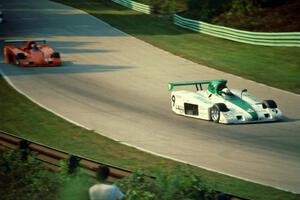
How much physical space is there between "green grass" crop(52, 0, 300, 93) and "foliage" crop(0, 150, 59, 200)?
16.2m

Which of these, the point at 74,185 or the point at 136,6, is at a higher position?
the point at 74,185

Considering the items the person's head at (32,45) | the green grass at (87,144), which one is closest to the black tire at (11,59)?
the person's head at (32,45)

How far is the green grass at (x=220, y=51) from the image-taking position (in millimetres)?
33344

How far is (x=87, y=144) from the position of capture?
21.1 meters

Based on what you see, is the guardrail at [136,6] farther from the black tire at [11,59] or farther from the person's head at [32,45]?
the person's head at [32,45]

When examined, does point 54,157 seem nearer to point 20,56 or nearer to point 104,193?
point 104,193

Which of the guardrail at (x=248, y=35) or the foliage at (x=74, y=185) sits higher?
the foliage at (x=74, y=185)

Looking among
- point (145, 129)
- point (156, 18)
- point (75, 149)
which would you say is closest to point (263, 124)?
point (145, 129)

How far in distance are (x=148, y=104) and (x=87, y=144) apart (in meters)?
6.17

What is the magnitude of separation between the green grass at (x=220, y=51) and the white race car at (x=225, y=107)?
604 centimetres

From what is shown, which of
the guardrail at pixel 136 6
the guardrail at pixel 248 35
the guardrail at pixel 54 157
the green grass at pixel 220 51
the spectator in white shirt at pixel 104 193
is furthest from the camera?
the guardrail at pixel 136 6

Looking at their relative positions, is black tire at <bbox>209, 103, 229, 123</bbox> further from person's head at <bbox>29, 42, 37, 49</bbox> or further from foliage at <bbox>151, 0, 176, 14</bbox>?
foliage at <bbox>151, 0, 176, 14</bbox>

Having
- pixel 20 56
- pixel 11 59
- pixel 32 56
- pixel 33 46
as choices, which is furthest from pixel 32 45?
pixel 11 59

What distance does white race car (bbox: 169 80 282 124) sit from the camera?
75.9 ft
